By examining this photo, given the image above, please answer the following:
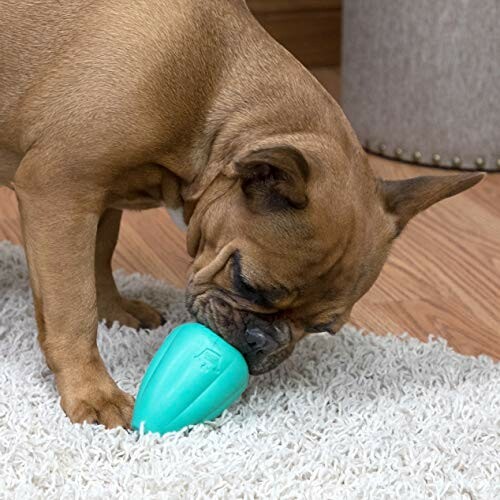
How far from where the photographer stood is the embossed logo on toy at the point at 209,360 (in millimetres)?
1762

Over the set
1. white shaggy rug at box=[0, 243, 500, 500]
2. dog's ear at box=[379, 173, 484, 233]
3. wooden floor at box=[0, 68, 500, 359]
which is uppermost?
dog's ear at box=[379, 173, 484, 233]

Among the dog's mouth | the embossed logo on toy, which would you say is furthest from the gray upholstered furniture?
the embossed logo on toy

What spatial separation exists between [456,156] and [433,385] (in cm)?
136

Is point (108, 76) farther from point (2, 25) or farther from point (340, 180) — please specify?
point (340, 180)

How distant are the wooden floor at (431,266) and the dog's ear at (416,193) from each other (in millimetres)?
486

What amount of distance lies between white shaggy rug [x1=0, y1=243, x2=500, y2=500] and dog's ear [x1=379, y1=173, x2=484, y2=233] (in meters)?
0.34

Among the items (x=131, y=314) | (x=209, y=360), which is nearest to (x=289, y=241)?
(x=209, y=360)

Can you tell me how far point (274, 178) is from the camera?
170 centimetres

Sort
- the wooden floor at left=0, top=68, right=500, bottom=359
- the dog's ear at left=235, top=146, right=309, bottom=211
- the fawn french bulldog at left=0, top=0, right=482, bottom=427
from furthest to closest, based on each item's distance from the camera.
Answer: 1. the wooden floor at left=0, top=68, right=500, bottom=359
2. the fawn french bulldog at left=0, top=0, right=482, bottom=427
3. the dog's ear at left=235, top=146, right=309, bottom=211

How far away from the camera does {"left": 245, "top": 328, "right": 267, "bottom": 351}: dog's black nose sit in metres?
1.80

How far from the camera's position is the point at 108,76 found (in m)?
1.78

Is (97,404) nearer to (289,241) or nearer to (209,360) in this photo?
(209,360)

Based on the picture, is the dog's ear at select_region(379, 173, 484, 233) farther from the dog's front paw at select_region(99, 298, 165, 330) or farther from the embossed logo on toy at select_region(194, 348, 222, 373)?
the dog's front paw at select_region(99, 298, 165, 330)

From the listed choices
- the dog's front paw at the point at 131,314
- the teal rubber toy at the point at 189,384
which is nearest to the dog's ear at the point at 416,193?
the teal rubber toy at the point at 189,384
